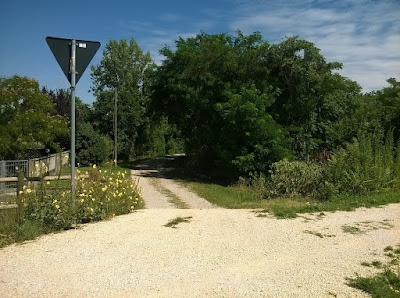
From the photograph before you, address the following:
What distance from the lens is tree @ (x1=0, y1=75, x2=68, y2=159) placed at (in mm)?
18562

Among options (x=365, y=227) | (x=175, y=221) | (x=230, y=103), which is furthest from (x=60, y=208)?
(x=230, y=103)

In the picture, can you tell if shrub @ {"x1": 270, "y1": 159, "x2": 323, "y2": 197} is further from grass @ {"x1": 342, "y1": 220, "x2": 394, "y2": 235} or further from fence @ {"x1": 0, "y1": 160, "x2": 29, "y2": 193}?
fence @ {"x1": 0, "y1": 160, "x2": 29, "y2": 193}

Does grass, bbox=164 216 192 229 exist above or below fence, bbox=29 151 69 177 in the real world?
below

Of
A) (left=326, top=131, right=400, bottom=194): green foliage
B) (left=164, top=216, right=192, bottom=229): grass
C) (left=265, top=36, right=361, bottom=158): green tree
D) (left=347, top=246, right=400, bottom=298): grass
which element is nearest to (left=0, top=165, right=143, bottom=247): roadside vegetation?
(left=164, top=216, right=192, bottom=229): grass

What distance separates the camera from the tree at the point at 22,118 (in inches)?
731

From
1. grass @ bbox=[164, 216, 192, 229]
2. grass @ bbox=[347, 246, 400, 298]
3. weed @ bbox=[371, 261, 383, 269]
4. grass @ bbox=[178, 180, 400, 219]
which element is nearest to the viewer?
grass @ bbox=[347, 246, 400, 298]

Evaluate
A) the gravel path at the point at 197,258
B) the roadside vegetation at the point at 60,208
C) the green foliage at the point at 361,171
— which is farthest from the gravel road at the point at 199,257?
the green foliage at the point at 361,171

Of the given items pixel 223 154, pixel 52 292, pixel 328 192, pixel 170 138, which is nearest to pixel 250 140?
pixel 223 154

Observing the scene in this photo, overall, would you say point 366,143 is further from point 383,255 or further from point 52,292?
point 52,292

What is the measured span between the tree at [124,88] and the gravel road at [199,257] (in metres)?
28.8

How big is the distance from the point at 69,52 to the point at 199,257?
438 centimetres

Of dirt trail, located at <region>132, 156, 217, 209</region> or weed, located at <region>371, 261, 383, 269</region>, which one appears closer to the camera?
weed, located at <region>371, 261, 383, 269</region>

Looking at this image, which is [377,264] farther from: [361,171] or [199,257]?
[361,171]

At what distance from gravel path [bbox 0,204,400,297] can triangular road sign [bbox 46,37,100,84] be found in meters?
2.96
